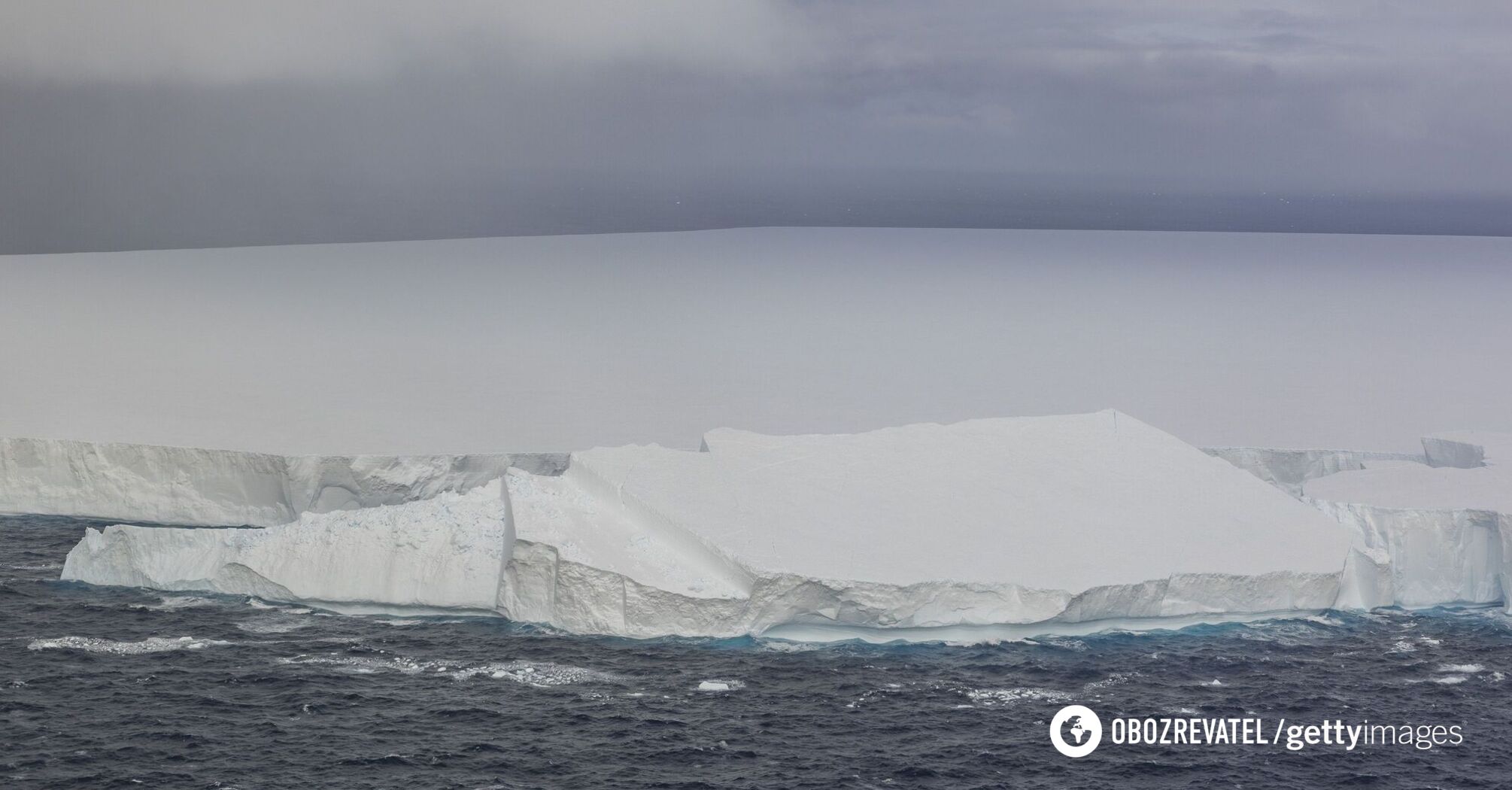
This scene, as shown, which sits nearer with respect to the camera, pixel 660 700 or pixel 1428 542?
pixel 660 700

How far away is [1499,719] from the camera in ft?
51.6

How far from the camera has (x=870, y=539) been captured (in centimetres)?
1908

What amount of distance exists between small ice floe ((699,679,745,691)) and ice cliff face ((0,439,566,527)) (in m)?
7.64

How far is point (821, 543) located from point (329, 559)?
604 centimetres

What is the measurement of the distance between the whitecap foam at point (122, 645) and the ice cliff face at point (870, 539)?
1.85m

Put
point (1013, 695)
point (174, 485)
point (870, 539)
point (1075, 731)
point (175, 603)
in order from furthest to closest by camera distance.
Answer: point (174, 485) → point (870, 539) → point (175, 603) → point (1013, 695) → point (1075, 731)

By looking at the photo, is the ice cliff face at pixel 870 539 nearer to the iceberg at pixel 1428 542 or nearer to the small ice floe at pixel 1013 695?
the iceberg at pixel 1428 542

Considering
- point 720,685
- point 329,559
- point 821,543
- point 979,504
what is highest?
point 979,504

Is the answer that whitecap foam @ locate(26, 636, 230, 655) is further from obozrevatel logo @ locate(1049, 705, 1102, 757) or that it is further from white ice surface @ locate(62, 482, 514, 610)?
obozrevatel logo @ locate(1049, 705, 1102, 757)

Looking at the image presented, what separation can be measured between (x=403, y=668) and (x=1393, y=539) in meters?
12.5

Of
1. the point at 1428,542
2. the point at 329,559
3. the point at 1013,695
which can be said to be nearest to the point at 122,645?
the point at 329,559

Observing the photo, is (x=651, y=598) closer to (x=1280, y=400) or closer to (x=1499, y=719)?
(x=1499, y=719)

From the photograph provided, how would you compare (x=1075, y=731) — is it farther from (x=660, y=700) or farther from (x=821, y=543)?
(x=821, y=543)

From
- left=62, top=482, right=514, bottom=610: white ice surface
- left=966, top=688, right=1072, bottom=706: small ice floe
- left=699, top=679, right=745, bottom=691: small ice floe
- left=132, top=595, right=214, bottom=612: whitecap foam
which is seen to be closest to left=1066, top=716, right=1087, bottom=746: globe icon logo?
left=966, top=688, right=1072, bottom=706: small ice floe
